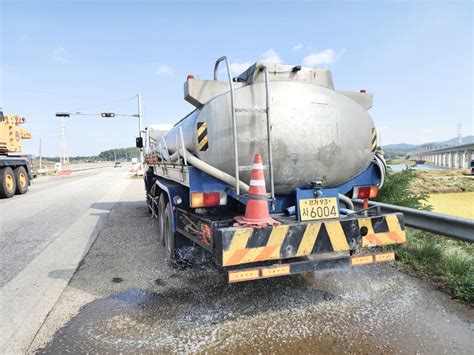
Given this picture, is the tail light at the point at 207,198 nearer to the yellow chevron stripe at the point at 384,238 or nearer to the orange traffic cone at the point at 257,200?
the orange traffic cone at the point at 257,200

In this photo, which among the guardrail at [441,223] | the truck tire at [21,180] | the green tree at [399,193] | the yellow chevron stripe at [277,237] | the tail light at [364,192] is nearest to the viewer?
the yellow chevron stripe at [277,237]

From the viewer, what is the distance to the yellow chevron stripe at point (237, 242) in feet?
9.64

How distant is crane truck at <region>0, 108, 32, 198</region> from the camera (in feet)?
46.2

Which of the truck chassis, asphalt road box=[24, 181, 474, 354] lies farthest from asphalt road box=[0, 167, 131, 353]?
the truck chassis

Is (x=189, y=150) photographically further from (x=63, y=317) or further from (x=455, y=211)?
(x=455, y=211)

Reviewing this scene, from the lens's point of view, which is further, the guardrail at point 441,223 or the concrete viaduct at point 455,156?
the concrete viaduct at point 455,156

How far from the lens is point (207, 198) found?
11.8 ft

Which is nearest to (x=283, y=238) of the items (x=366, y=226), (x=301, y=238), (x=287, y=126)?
(x=301, y=238)

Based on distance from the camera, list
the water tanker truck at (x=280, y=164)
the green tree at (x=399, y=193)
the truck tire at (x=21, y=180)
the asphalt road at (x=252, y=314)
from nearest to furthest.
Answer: the asphalt road at (x=252, y=314), the water tanker truck at (x=280, y=164), the green tree at (x=399, y=193), the truck tire at (x=21, y=180)

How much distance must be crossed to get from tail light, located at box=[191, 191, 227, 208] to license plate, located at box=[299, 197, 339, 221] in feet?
2.82

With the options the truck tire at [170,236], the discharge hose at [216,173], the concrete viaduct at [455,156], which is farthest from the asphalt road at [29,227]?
the concrete viaduct at [455,156]

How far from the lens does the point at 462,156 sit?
222 ft

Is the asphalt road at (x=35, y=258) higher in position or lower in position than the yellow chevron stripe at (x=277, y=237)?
lower

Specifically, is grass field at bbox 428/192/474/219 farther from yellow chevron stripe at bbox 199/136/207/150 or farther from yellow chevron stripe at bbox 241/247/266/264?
yellow chevron stripe at bbox 199/136/207/150
